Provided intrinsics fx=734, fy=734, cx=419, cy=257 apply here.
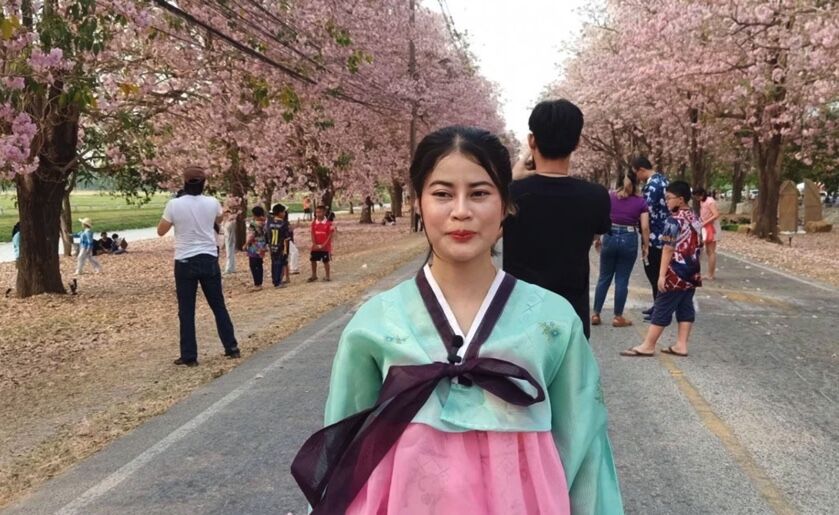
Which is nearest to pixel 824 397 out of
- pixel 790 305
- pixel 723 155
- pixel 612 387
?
pixel 612 387

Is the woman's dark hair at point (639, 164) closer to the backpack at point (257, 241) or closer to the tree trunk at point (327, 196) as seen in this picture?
the backpack at point (257, 241)

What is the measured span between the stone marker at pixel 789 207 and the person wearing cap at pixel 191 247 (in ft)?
90.3

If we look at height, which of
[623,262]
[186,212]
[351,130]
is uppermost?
[351,130]

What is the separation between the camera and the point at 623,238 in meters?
8.20

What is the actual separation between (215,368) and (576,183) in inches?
197

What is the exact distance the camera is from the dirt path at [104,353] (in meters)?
5.27

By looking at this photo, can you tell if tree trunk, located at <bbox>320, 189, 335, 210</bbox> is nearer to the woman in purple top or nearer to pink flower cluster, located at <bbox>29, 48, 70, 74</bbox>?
the woman in purple top

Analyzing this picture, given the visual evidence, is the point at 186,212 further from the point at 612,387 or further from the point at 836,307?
the point at 836,307

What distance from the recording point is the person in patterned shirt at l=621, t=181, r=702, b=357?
6.73 metres

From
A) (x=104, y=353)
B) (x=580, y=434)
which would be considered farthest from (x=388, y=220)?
(x=580, y=434)

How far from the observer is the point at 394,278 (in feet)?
48.3

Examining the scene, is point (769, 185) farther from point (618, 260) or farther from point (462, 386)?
point (462, 386)

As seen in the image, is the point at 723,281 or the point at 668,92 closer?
the point at 723,281

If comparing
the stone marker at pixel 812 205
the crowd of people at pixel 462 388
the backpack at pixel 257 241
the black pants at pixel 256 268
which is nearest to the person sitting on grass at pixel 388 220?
the stone marker at pixel 812 205
